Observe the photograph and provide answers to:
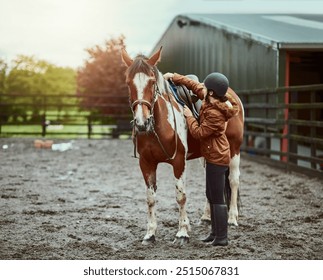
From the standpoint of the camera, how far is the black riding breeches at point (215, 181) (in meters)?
3.98

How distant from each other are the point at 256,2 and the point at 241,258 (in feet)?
9.90

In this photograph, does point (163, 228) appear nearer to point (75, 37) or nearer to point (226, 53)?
point (75, 37)

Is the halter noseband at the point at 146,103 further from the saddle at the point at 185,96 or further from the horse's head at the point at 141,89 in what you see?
the saddle at the point at 185,96

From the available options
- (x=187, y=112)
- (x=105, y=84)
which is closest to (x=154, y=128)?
(x=187, y=112)

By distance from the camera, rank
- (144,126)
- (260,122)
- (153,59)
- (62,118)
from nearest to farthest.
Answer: (144,126), (153,59), (260,122), (62,118)

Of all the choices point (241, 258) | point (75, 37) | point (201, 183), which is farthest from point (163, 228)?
point (201, 183)

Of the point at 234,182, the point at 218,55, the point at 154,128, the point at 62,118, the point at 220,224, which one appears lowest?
the point at 220,224

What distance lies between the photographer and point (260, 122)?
372 inches

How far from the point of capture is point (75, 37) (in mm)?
5465

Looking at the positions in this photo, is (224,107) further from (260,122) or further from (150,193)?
(260,122)

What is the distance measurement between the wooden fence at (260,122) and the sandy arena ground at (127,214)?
43cm

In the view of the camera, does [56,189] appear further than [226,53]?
No

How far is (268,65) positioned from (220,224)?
5990 millimetres

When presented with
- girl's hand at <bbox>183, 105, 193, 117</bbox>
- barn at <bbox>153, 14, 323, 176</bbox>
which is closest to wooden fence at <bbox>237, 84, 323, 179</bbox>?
barn at <bbox>153, 14, 323, 176</bbox>
